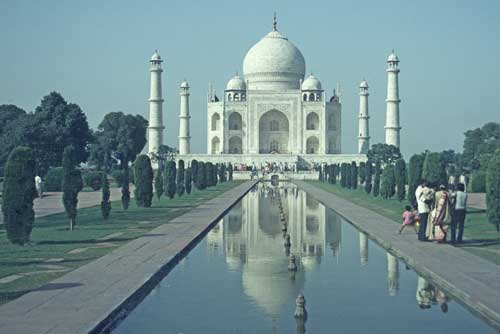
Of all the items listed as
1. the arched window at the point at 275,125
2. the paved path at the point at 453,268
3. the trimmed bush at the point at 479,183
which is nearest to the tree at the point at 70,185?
the paved path at the point at 453,268

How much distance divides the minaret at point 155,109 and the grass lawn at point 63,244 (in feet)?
87.1

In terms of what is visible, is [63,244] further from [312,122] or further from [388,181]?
[312,122]

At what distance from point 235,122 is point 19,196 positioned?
122ft

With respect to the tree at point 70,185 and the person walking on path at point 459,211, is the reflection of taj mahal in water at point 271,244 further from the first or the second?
the tree at point 70,185

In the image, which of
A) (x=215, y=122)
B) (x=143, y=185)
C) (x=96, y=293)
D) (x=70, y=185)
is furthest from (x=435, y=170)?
(x=215, y=122)

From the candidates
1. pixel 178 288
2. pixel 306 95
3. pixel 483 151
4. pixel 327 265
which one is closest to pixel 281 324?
pixel 178 288

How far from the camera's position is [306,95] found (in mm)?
45844

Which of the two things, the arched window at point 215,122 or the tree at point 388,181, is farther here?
the arched window at point 215,122

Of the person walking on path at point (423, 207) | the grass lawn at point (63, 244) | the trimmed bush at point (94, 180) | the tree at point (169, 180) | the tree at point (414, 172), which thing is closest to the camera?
the grass lawn at point (63, 244)

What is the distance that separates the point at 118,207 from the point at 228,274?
8901 mm

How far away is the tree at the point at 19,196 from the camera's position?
8.54 meters

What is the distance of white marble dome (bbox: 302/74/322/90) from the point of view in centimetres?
4594

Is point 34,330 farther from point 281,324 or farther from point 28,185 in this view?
point 28,185

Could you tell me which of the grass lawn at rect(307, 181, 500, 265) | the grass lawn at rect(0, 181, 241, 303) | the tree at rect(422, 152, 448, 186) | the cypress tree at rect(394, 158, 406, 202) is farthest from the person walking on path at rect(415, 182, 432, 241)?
the cypress tree at rect(394, 158, 406, 202)
